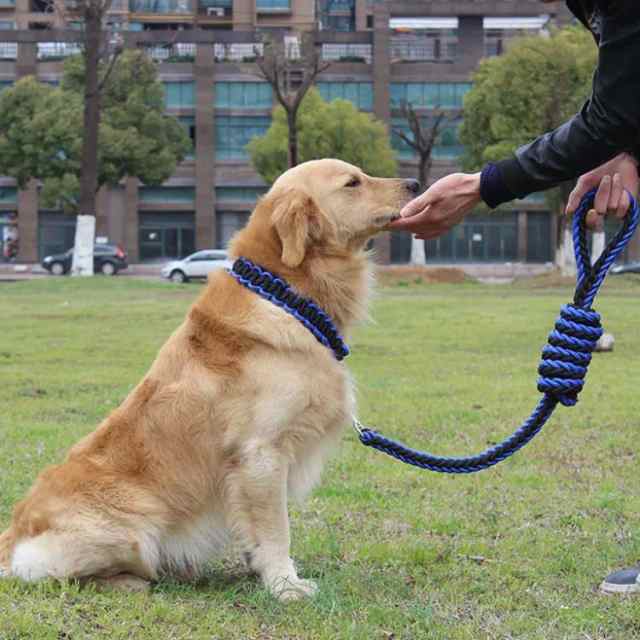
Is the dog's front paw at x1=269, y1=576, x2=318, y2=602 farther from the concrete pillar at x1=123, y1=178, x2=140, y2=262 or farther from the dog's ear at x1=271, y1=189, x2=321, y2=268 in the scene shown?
the concrete pillar at x1=123, y1=178, x2=140, y2=262

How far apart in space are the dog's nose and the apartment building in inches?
2358

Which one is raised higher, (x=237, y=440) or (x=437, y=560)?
(x=237, y=440)

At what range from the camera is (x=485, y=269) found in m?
58.7

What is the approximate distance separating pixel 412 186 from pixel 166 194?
62359mm

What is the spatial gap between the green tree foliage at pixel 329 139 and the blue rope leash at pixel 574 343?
155 ft

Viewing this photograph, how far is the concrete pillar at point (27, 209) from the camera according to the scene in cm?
6581

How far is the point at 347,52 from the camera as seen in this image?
67062 mm

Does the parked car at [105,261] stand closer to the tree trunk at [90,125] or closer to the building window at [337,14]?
the tree trunk at [90,125]

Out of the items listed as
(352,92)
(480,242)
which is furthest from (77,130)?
(480,242)

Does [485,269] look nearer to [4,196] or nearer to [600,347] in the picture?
[4,196]

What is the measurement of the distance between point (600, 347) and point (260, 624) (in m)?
11.4

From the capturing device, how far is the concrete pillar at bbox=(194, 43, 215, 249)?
213 feet

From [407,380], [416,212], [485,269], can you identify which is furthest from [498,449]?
[485,269]

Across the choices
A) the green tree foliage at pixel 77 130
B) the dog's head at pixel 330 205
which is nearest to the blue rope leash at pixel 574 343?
the dog's head at pixel 330 205
